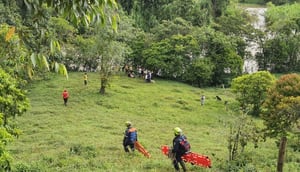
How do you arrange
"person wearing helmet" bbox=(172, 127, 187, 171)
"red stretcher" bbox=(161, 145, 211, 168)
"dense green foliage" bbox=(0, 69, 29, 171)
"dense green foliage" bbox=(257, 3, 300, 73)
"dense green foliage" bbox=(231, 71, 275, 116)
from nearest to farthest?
"dense green foliage" bbox=(0, 69, 29, 171) → "person wearing helmet" bbox=(172, 127, 187, 171) → "red stretcher" bbox=(161, 145, 211, 168) → "dense green foliage" bbox=(231, 71, 275, 116) → "dense green foliage" bbox=(257, 3, 300, 73)

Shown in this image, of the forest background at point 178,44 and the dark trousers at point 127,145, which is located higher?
the forest background at point 178,44

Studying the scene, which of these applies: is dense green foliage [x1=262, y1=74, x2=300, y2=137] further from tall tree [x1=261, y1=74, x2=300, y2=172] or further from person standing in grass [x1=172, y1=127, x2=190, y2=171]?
person standing in grass [x1=172, y1=127, x2=190, y2=171]

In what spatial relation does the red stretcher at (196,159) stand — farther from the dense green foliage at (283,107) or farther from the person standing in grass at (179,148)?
the dense green foliage at (283,107)

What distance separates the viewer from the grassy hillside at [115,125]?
585 inches

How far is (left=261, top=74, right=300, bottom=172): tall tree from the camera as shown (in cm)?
1575

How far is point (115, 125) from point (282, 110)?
34.6 feet

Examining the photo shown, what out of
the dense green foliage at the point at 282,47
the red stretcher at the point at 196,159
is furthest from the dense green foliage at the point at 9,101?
the dense green foliage at the point at 282,47

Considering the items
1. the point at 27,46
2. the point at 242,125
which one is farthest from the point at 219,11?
the point at 27,46

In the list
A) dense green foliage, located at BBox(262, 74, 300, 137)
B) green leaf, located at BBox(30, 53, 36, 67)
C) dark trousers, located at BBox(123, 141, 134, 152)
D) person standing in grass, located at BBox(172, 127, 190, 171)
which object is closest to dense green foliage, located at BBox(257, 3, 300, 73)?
dense green foliage, located at BBox(262, 74, 300, 137)

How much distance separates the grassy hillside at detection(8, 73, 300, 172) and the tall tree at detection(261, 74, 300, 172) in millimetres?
1014

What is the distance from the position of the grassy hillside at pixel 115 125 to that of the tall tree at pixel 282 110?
3.33 feet

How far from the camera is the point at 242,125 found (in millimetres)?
15367

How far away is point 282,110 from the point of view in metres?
16.2

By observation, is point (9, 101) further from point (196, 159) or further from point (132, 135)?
point (196, 159)
